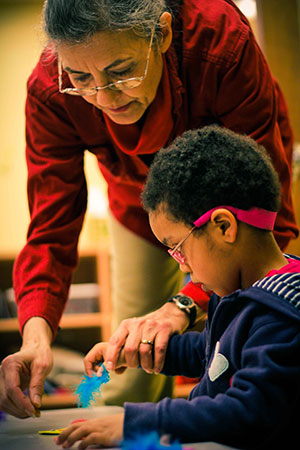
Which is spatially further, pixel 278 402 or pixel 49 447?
pixel 49 447

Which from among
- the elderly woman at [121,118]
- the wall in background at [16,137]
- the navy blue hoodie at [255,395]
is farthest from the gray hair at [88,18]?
the wall in background at [16,137]

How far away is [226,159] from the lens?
102 centimetres

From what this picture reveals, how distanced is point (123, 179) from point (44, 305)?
42 centimetres

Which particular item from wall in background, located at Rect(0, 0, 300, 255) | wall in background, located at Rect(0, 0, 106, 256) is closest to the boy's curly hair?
wall in background, located at Rect(0, 0, 300, 255)

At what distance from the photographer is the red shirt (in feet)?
4.42

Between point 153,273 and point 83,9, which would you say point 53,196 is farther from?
point 83,9

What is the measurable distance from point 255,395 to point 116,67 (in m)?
0.73

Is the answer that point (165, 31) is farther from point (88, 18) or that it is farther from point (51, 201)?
point (51, 201)

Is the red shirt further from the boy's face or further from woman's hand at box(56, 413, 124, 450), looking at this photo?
woman's hand at box(56, 413, 124, 450)

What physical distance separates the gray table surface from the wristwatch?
27 cm

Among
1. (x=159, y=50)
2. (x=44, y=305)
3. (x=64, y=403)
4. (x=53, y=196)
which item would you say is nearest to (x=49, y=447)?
(x=44, y=305)

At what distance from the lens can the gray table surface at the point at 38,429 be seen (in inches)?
37.8

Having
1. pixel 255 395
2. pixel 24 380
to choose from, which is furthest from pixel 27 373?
pixel 255 395

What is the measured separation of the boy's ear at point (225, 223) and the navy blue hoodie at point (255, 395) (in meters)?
0.11
